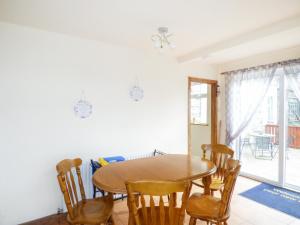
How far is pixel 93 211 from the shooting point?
1707mm

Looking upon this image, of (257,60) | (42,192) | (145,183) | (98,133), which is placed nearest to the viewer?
(145,183)

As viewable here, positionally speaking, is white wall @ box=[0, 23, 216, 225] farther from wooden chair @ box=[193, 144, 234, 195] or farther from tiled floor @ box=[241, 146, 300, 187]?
tiled floor @ box=[241, 146, 300, 187]

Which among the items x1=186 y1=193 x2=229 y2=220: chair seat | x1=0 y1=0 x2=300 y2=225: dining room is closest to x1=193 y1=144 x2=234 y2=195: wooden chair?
x1=0 y1=0 x2=300 y2=225: dining room

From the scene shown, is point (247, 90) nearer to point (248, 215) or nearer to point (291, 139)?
point (291, 139)

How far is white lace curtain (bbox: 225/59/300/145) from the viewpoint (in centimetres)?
308

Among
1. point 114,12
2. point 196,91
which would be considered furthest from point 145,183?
point 196,91

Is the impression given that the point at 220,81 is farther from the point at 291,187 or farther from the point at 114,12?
Answer: the point at 114,12

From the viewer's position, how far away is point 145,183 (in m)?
1.20

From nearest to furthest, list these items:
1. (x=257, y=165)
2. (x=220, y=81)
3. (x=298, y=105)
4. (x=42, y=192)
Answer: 1. (x=42, y=192)
2. (x=298, y=105)
3. (x=257, y=165)
4. (x=220, y=81)

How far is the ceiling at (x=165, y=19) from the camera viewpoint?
6.14 ft

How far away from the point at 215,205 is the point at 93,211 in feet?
3.64

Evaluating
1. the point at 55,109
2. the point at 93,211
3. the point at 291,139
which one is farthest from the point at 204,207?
the point at 291,139

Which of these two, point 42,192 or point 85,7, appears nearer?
point 85,7

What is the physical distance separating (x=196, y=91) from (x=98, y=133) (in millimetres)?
3105
